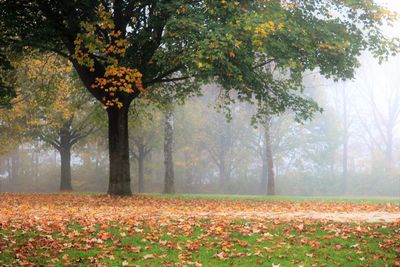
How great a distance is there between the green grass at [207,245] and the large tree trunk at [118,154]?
899 cm

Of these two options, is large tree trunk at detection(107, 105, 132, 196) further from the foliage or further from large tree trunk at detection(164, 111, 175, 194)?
large tree trunk at detection(164, 111, 175, 194)

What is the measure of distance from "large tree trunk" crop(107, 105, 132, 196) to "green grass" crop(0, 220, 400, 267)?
29.5 feet

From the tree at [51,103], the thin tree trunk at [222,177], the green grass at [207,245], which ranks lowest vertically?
the green grass at [207,245]

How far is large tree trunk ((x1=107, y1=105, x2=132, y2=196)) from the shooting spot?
20453 mm

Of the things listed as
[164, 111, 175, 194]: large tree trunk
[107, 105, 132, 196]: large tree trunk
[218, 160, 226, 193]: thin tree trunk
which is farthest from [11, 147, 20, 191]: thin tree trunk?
[107, 105, 132, 196]: large tree trunk

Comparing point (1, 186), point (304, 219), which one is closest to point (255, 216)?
point (304, 219)

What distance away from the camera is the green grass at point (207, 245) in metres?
8.91

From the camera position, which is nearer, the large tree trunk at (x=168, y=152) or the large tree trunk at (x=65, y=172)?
the large tree trunk at (x=168, y=152)

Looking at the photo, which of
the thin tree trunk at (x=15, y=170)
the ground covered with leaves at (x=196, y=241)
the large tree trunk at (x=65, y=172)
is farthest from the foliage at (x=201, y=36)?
the thin tree trunk at (x=15, y=170)

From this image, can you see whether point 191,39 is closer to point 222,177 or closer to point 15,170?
point 222,177

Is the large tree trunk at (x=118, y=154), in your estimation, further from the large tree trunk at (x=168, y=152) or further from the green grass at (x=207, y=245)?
the green grass at (x=207, y=245)

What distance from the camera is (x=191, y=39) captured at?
624 inches

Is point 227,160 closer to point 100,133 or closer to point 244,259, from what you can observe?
point 100,133

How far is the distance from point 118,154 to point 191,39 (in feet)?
22.6
